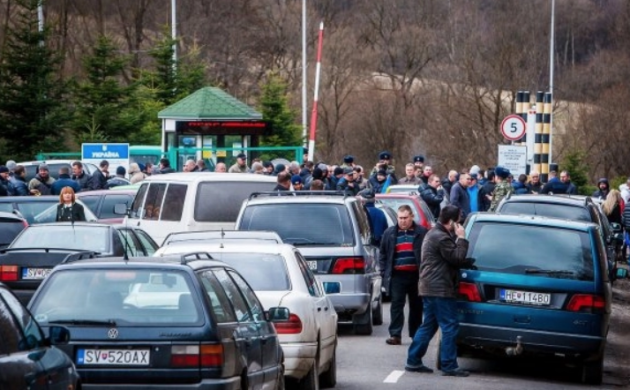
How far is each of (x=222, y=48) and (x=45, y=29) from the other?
25487mm

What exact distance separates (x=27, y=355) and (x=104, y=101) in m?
39.6

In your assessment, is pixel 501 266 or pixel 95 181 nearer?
pixel 501 266

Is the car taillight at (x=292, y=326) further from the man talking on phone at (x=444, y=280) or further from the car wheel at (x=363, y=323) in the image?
the car wheel at (x=363, y=323)

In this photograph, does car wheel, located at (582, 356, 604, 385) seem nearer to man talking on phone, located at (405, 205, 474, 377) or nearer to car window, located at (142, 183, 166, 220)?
man talking on phone, located at (405, 205, 474, 377)

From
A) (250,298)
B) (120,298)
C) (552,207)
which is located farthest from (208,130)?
(120,298)

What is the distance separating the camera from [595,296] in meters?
14.5

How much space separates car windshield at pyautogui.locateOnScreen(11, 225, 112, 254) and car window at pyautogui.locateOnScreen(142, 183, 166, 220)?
2845 mm

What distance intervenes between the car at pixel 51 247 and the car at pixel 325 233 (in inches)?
72.4

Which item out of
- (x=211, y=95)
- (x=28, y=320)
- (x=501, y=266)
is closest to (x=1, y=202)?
(x=501, y=266)

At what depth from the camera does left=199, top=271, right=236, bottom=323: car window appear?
983 centimetres

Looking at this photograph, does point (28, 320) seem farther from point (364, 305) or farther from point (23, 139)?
point (23, 139)

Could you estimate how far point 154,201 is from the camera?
22.1m

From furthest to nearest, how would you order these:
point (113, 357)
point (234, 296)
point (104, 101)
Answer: point (104, 101)
point (234, 296)
point (113, 357)

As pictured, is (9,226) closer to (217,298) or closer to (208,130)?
(217,298)
